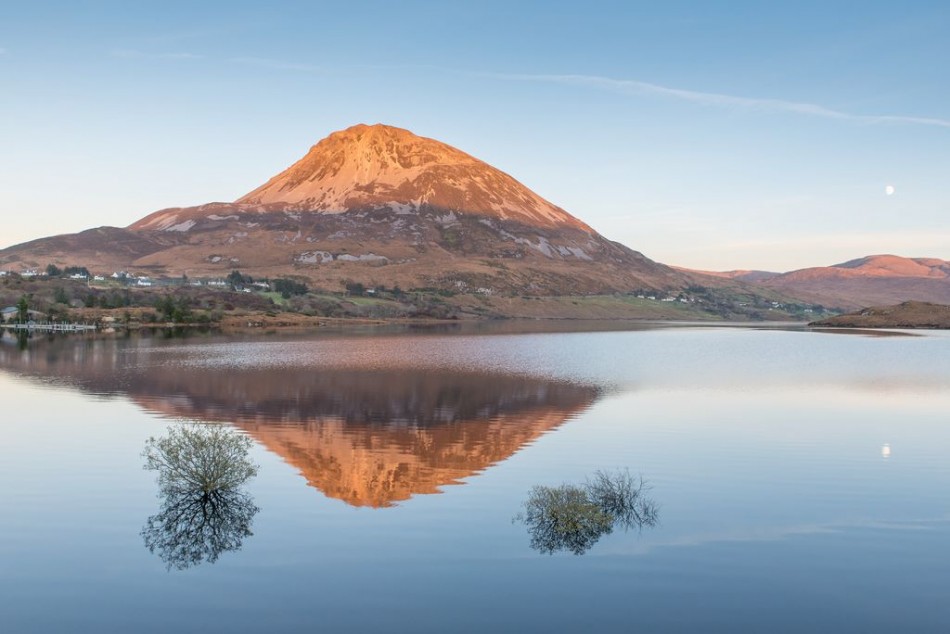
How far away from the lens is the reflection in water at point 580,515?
2472 centimetres

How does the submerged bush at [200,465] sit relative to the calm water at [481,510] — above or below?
above

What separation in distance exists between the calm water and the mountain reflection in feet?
1.02

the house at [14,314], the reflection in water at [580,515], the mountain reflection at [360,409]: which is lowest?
the mountain reflection at [360,409]

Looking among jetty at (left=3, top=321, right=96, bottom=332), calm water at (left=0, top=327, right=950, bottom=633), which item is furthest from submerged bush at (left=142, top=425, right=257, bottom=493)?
jetty at (left=3, top=321, right=96, bottom=332)

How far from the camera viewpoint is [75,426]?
46.6 m

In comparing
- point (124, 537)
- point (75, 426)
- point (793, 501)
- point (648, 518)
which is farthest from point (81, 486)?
point (793, 501)

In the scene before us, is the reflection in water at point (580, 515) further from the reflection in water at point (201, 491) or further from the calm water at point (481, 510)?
the reflection in water at point (201, 491)

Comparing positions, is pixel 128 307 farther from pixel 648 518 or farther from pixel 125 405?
pixel 648 518

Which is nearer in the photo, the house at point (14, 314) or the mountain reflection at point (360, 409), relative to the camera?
the mountain reflection at point (360, 409)

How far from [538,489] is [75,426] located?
3311 cm

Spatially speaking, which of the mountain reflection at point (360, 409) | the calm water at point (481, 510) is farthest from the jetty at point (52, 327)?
the calm water at point (481, 510)

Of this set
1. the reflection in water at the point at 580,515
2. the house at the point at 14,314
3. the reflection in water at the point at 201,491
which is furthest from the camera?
the house at the point at 14,314

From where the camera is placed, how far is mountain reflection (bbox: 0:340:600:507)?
35.9 meters

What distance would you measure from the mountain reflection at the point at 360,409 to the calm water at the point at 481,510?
310mm
